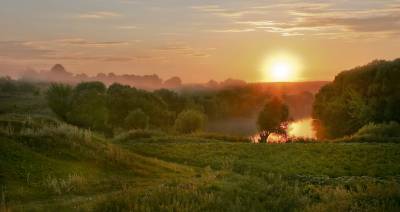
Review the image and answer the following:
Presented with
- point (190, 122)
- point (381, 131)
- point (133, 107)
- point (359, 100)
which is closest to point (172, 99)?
point (133, 107)

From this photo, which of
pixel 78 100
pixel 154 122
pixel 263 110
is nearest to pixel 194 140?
pixel 263 110

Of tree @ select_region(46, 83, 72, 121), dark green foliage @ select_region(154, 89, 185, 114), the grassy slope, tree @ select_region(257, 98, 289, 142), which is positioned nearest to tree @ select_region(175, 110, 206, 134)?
tree @ select_region(257, 98, 289, 142)

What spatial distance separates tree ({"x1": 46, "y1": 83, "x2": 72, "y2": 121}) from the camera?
85.1 metres

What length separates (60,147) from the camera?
75.8 ft

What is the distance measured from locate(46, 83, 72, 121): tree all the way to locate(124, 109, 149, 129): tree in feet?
40.9

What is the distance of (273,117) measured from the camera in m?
79.3

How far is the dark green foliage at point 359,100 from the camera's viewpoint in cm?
6194

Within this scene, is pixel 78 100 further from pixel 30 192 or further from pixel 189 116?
pixel 30 192

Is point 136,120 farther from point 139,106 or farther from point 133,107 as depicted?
point 139,106

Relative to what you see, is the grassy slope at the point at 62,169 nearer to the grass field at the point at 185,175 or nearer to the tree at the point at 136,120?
the grass field at the point at 185,175

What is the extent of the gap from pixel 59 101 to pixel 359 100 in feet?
159

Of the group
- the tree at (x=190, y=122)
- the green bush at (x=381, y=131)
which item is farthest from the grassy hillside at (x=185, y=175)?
the tree at (x=190, y=122)

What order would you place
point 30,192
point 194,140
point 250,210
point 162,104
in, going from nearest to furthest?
point 250,210 < point 30,192 < point 194,140 < point 162,104

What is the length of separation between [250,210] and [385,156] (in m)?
21.5
